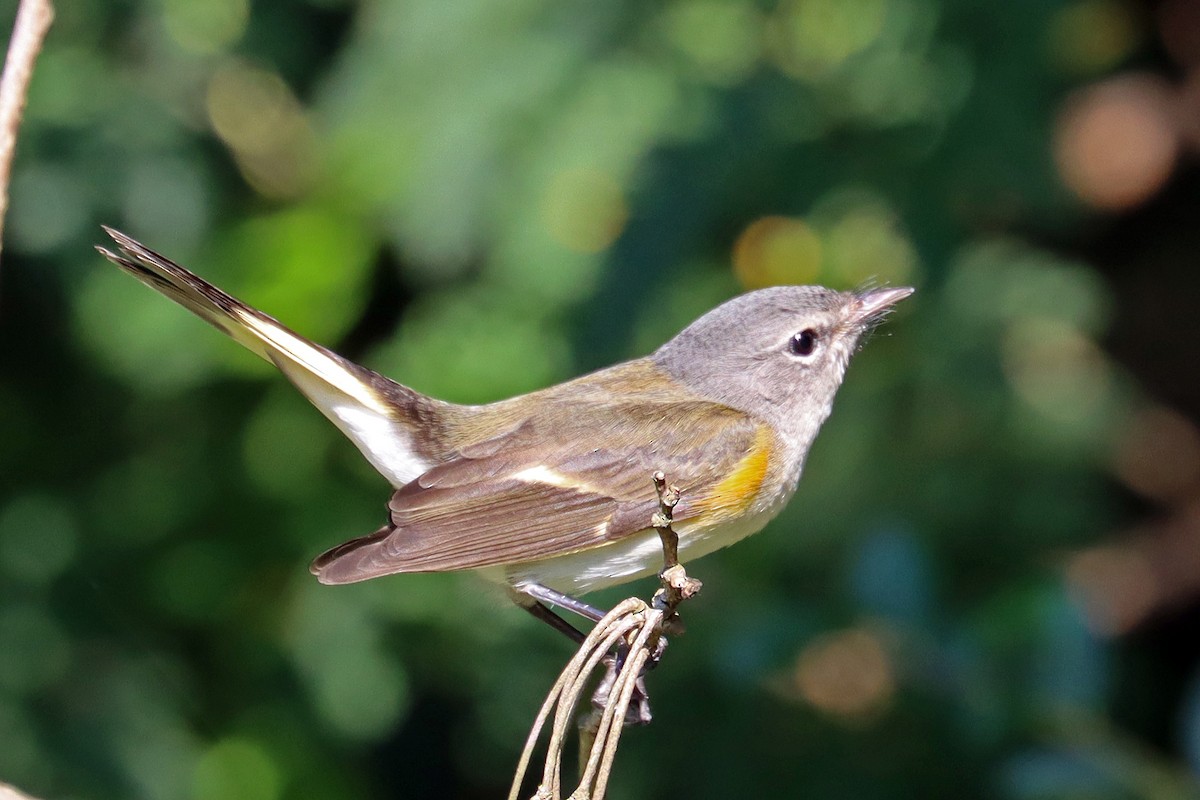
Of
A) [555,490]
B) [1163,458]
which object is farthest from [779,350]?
[1163,458]

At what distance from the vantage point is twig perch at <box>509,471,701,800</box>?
1.56 metres

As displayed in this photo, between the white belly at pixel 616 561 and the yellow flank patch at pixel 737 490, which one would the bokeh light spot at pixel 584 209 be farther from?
the white belly at pixel 616 561

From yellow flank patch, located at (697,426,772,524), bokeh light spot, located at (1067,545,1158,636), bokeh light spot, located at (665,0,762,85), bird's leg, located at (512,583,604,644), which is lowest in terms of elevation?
bird's leg, located at (512,583,604,644)

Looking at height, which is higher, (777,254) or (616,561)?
(777,254)

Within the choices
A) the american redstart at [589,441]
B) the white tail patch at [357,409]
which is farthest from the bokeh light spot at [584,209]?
the white tail patch at [357,409]

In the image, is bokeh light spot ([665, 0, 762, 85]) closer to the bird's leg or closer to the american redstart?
the american redstart

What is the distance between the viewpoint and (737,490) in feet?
8.98

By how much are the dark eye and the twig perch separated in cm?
122

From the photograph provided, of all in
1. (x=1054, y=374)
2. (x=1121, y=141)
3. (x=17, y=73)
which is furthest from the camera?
(x=1121, y=141)

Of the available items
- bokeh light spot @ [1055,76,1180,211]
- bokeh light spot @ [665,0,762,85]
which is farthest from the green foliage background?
bokeh light spot @ [1055,76,1180,211]

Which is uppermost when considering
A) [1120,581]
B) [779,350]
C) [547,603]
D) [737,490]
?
[1120,581]

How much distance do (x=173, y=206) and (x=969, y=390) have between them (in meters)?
2.21

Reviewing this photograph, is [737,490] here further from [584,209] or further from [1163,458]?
[1163,458]

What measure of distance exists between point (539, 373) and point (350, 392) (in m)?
0.77
